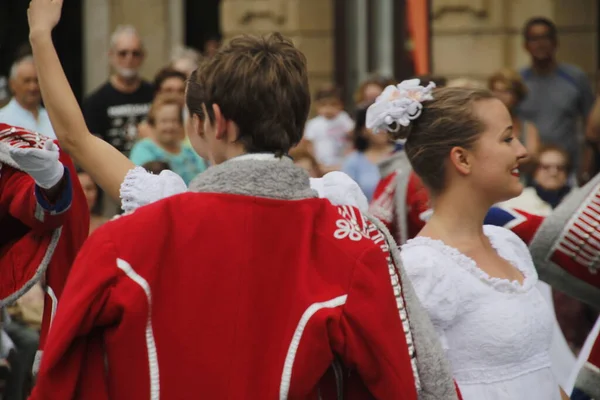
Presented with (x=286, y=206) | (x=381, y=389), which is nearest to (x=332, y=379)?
(x=381, y=389)

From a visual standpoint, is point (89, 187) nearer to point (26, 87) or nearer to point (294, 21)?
point (26, 87)

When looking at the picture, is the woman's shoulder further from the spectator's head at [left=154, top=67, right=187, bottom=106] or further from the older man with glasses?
the older man with glasses

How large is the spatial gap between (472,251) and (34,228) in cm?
126

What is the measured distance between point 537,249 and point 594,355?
0.36m

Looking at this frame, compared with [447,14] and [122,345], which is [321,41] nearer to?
[447,14]

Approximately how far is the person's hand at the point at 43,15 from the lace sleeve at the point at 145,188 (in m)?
0.46

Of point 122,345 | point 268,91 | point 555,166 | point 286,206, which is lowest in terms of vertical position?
point 555,166

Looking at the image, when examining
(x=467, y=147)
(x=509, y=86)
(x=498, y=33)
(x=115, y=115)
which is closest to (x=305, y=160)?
(x=115, y=115)

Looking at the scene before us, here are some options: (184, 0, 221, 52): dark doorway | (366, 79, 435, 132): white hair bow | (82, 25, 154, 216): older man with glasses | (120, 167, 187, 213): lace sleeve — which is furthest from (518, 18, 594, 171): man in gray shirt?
(120, 167, 187, 213): lace sleeve

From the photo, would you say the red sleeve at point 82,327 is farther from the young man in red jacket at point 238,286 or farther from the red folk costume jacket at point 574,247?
the red folk costume jacket at point 574,247

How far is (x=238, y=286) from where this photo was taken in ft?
10.3

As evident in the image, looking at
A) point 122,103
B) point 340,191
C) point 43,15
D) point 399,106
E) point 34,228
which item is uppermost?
point 43,15

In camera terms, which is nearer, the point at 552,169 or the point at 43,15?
the point at 43,15

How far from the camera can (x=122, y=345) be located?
310cm
